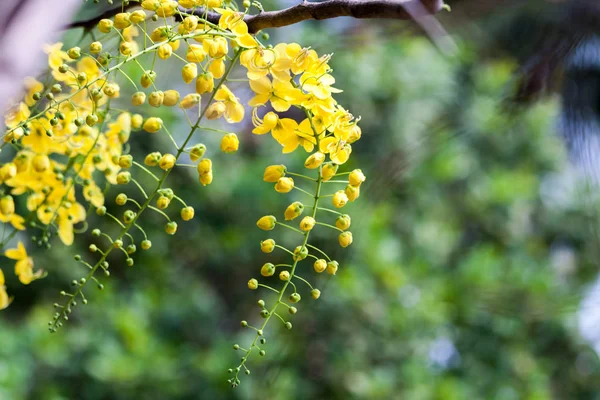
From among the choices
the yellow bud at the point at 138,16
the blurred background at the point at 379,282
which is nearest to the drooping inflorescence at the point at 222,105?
the yellow bud at the point at 138,16

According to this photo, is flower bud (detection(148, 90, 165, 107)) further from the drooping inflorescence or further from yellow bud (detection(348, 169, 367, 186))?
yellow bud (detection(348, 169, 367, 186))

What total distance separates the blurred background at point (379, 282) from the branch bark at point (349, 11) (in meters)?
0.88

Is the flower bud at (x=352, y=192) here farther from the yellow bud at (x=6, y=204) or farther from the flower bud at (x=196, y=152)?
the yellow bud at (x=6, y=204)

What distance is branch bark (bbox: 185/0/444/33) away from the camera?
0.32m

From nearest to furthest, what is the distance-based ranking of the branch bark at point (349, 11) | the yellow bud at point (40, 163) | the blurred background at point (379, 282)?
the branch bark at point (349, 11), the yellow bud at point (40, 163), the blurred background at point (379, 282)

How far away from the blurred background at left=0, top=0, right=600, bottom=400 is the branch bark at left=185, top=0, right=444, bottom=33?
2.87 ft

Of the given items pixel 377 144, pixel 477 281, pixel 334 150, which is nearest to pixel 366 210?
pixel 334 150

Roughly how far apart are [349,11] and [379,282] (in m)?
1.34

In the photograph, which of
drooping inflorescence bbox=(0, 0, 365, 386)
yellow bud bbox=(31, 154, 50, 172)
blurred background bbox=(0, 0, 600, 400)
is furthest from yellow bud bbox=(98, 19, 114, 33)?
blurred background bbox=(0, 0, 600, 400)

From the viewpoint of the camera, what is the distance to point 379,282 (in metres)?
1.63

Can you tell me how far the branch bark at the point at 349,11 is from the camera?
317 millimetres

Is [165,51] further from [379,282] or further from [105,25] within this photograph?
[379,282]

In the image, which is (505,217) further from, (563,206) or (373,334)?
(373,334)

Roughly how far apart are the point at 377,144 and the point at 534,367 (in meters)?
0.72
